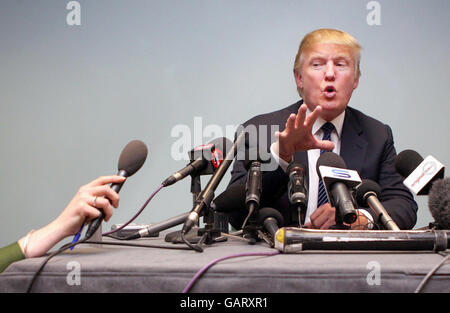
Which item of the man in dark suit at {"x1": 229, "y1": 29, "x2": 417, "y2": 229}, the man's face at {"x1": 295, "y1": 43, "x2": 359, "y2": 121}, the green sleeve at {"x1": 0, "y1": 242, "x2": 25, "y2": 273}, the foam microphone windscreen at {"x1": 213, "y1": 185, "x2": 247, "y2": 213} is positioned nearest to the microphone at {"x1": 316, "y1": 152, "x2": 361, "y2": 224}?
the foam microphone windscreen at {"x1": 213, "y1": 185, "x2": 247, "y2": 213}

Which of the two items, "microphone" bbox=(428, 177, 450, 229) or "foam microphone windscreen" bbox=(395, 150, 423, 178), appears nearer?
"microphone" bbox=(428, 177, 450, 229)

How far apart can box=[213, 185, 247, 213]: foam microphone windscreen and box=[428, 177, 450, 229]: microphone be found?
1.54 ft

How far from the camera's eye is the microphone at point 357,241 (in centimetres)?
78

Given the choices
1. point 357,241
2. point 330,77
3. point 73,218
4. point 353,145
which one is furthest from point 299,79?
point 73,218

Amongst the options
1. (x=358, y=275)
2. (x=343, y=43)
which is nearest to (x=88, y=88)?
(x=343, y=43)

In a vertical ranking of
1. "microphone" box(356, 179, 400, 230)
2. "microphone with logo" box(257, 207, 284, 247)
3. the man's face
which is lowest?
"microphone with logo" box(257, 207, 284, 247)

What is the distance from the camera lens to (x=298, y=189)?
920 millimetres

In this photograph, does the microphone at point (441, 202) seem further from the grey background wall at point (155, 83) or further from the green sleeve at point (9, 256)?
the grey background wall at point (155, 83)

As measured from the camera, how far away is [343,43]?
169 centimetres

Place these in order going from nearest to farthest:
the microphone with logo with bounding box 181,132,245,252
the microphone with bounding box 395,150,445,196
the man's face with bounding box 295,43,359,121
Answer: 1. the microphone with logo with bounding box 181,132,245,252
2. the microphone with bounding box 395,150,445,196
3. the man's face with bounding box 295,43,359,121

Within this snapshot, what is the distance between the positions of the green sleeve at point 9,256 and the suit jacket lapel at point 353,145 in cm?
121

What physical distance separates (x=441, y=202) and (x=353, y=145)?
764 mm

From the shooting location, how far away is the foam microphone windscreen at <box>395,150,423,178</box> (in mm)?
1108

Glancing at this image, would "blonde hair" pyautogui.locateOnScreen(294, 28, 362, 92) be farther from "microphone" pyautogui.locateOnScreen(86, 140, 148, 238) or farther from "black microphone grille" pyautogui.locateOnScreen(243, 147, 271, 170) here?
"microphone" pyautogui.locateOnScreen(86, 140, 148, 238)
